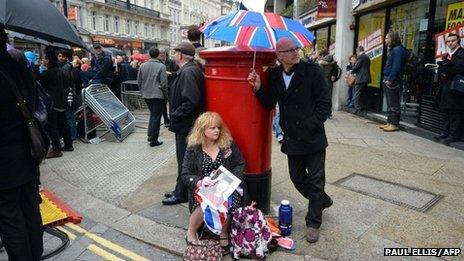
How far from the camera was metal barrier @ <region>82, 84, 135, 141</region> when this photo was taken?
7492 millimetres

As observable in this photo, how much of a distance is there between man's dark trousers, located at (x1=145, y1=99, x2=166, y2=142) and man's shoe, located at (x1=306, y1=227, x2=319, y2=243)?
4346 millimetres

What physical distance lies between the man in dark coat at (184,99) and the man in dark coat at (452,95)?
4579 mm

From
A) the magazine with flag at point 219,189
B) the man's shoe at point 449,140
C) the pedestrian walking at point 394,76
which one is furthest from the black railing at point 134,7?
the magazine with flag at point 219,189

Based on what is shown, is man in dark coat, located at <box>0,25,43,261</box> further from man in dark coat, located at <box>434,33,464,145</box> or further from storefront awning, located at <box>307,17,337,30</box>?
storefront awning, located at <box>307,17,337,30</box>

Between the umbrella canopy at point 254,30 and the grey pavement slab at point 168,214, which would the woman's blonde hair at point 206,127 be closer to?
the umbrella canopy at point 254,30

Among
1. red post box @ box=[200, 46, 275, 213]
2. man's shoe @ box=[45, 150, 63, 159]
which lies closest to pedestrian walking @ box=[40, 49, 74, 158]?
man's shoe @ box=[45, 150, 63, 159]

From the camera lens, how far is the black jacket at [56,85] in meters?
6.49

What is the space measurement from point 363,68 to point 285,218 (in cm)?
729

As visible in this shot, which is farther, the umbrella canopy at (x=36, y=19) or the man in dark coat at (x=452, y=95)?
the man in dark coat at (x=452, y=95)

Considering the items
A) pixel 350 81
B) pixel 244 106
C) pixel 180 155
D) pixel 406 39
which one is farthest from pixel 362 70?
pixel 244 106

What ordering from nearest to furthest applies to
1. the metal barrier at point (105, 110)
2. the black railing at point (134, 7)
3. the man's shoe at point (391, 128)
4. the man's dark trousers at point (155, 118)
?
the man's dark trousers at point (155, 118) < the metal barrier at point (105, 110) < the man's shoe at point (391, 128) < the black railing at point (134, 7)

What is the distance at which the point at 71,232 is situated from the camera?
3770 millimetres

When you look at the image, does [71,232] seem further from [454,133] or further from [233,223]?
[454,133]

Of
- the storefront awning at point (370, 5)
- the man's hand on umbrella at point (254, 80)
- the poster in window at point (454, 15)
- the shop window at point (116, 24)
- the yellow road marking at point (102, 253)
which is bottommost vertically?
the yellow road marking at point (102, 253)
